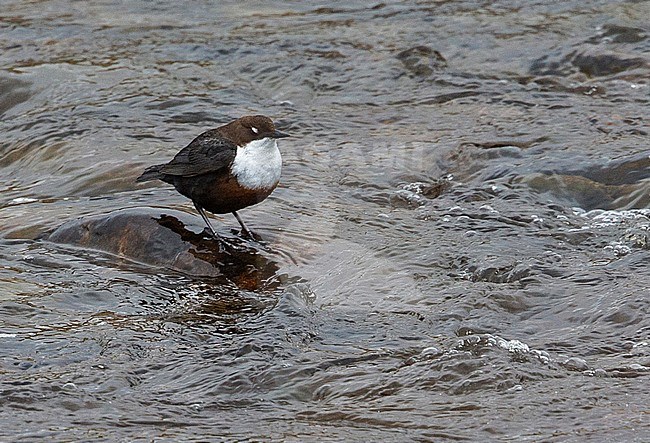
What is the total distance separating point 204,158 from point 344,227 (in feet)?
2.76

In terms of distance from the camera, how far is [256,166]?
551 cm

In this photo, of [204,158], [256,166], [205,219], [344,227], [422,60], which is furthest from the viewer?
[422,60]

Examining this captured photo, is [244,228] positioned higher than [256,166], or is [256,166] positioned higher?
[256,166]

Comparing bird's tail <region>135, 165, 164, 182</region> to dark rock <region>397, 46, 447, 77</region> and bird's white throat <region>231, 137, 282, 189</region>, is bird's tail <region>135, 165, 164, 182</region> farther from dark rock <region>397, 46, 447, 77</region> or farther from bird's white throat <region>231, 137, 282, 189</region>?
dark rock <region>397, 46, 447, 77</region>

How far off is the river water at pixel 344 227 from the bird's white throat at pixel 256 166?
0.35m

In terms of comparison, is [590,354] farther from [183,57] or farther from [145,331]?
[183,57]

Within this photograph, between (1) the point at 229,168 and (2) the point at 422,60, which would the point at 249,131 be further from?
(2) the point at 422,60

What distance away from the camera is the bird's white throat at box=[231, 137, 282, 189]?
18.0 feet

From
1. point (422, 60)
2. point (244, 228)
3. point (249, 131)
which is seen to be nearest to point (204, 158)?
point (249, 131)

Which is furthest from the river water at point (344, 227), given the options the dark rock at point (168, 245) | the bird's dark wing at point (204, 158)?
the bird's dark wing at point (204, 158)

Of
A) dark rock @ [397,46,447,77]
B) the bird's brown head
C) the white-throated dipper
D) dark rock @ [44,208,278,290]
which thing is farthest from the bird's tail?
dark rock @ [397,46,447,77]

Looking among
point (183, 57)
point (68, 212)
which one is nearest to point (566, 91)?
point (183, 57)

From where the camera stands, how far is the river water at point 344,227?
13.3ft

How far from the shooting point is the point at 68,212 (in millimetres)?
6164
